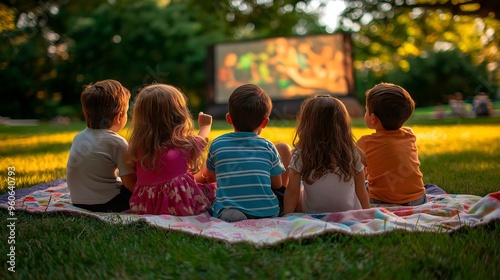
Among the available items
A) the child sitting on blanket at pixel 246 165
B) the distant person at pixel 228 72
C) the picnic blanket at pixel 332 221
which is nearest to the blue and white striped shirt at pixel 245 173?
the child sitting on blanket at pixel 246 165

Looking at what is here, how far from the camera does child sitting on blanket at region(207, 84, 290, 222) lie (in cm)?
266

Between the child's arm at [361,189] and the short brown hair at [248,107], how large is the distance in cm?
61

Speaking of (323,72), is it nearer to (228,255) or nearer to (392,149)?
(392,149)

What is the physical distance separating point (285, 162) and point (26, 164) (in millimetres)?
3250

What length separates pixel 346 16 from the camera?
11.7 m

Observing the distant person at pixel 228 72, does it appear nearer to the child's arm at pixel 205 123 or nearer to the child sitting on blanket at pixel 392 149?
the child's arm at pixel 205 123

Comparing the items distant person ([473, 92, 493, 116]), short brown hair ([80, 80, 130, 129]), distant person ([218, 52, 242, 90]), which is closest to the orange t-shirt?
short brown hair ([80, 80, 130, 129])

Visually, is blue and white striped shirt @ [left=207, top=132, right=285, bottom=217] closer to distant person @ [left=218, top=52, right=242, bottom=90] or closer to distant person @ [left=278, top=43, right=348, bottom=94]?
distant person @ [left=278, top=43, right=348, bottom=94]

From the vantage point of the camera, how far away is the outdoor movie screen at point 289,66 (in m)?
16.3

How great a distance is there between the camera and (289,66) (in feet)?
55.1

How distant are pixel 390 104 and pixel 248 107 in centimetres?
85

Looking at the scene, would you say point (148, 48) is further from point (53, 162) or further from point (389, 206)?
point (389, 206)

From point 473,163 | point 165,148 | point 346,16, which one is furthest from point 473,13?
point 165,148

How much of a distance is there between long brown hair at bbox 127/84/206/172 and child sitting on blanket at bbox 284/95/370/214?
0.59m
